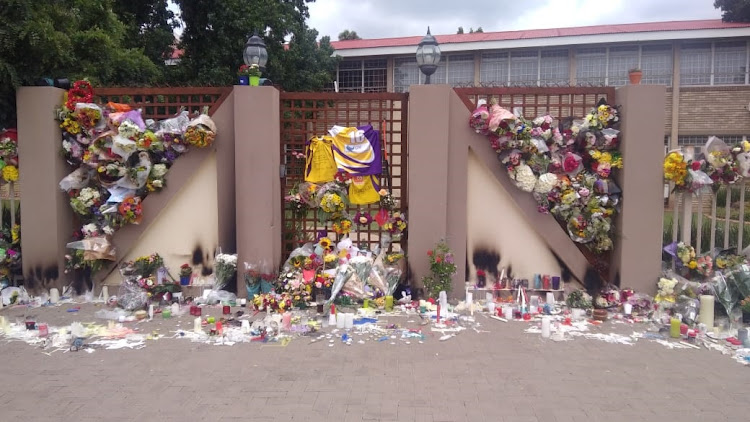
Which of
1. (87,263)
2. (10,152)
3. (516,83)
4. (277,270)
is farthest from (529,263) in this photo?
(516,83)

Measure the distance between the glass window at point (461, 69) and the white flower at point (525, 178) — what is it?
37.4 feet

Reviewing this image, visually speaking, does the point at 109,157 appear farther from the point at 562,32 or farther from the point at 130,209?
the point at 562,32

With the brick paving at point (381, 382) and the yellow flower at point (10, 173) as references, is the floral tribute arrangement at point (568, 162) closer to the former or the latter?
the brick paving at point (381, 382)

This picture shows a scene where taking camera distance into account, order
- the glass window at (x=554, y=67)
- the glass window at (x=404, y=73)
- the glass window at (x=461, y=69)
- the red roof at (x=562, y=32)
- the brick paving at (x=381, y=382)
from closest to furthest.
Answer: the brick paving at (x=381, y=382), the red roof at (x=562, y=32), the glass window at (x=554, y=67), the glass window at (x=461, y=69), the glass window at (x=404, y=73)

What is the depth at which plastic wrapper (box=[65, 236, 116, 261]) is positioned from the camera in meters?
6.22

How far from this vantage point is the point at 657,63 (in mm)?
15664

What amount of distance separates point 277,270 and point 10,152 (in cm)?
353

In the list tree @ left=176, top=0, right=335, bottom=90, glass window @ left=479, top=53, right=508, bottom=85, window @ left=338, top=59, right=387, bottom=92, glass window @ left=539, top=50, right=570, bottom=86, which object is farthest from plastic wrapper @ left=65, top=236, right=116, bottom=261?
glass window @ left=539, top=50, right=570, bottom=86

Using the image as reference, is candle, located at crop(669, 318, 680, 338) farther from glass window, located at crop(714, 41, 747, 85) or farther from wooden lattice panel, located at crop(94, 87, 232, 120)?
glass window, located at crop(714, 41, 747, 85)

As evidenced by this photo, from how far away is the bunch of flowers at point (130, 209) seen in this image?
20.3ft

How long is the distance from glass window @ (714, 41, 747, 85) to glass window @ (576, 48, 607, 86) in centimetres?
317

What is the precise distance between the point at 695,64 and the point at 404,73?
8.68 m

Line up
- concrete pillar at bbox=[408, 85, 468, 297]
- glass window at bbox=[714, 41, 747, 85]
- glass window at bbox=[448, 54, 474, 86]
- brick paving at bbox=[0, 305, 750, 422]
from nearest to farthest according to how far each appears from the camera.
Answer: brick paving at bbox=[0, 305, 750, 422] → concrete pillar at bbox=[408, 85, 468, 297] → glass window at bbox=[714, 41, 747, 85] → glass window at bbox=[448, 54, 474, 86]

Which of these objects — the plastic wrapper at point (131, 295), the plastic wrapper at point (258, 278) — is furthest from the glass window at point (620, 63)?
the plastic wrapper at point (131, 295)
